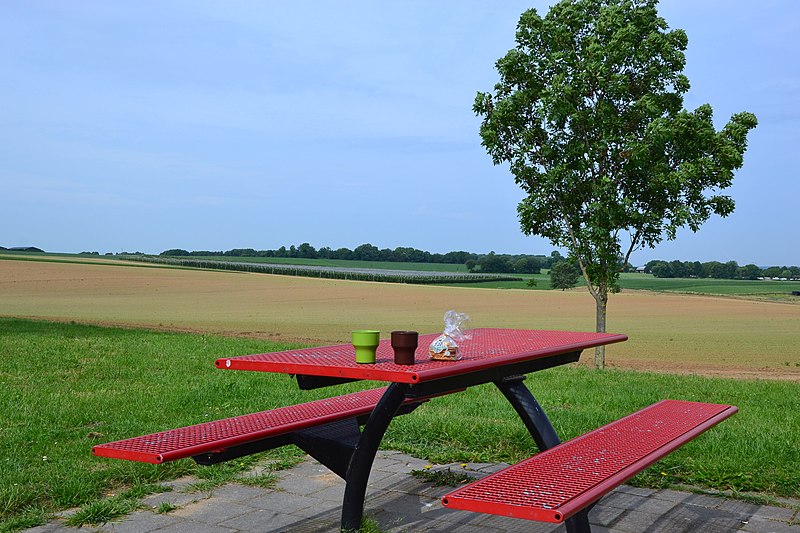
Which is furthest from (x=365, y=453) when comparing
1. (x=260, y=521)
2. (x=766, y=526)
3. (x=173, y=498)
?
(x=766, y=526)

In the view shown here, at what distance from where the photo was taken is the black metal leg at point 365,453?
3609 mm

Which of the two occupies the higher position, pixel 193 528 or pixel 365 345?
pixel 365 345

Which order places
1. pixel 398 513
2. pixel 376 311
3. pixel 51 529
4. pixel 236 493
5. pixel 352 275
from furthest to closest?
pixel 352 275
pixel 376 311
pixel 236 493
pixel 398 513
pixel 51 529

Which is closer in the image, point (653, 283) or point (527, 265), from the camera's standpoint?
point (653, 283)

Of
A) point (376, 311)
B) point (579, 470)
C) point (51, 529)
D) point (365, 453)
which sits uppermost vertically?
point (579, 470)

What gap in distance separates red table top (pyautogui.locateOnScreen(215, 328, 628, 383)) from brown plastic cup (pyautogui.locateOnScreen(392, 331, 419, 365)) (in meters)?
0.04

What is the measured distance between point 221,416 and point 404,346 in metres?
3.80

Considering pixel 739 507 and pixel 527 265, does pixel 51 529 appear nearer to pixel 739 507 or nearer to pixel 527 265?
pixel 739 507

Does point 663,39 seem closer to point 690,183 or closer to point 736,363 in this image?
point 690,183

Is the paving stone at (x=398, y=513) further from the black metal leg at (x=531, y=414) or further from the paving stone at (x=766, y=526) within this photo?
the black metal leg at (x=531, y=414)

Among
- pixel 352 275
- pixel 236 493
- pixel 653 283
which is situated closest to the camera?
pixel 236 493

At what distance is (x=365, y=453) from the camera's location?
364 cm

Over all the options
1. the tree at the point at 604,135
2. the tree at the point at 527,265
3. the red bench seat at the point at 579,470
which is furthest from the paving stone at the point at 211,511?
the tree at the point at 527,265

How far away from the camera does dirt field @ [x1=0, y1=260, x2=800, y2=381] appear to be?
17.4m
